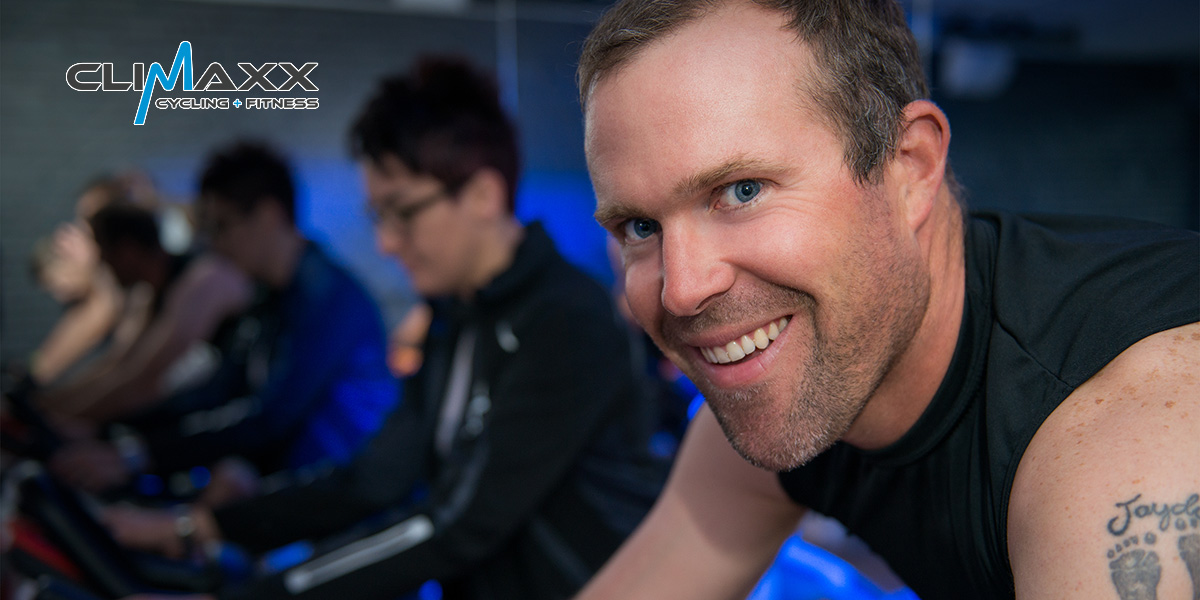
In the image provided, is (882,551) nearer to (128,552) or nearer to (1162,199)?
(128,552)

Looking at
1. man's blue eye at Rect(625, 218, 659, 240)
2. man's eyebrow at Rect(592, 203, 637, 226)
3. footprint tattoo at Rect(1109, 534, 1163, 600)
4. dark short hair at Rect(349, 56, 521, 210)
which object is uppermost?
dark short hair at Rect(349, 56, 521, 210)

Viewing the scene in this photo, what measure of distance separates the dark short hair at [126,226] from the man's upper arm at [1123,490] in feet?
14.0

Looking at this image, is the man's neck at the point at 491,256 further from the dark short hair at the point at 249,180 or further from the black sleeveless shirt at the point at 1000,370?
the dark short hair at the point at 249,180

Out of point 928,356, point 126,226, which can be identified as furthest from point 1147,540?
point 126,226

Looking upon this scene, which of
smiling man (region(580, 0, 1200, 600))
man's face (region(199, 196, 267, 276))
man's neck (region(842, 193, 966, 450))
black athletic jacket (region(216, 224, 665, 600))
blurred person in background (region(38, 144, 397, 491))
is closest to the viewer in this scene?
smiling man (region(580, 0, 1200, 600))

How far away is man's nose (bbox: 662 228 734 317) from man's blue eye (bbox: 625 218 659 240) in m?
0.07

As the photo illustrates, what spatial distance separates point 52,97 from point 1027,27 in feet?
23.6

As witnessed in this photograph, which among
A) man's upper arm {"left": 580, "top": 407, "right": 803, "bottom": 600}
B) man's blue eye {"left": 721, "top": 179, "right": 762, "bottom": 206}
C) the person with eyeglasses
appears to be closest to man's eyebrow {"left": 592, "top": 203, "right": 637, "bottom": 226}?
man's blue eye {"left": 721, "top": 179, "right": 762, "bottom": 206}

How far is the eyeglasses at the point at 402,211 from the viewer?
2092mm

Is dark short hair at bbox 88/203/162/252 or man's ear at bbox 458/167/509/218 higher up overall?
man's ear at bbox 458/167/509/218

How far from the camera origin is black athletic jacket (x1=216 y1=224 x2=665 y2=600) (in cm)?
175

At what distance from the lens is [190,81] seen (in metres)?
1.13

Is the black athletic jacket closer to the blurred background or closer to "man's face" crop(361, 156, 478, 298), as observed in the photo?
"man's face" crop(361, 156, 478, 298)

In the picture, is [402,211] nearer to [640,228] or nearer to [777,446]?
[640,228]
